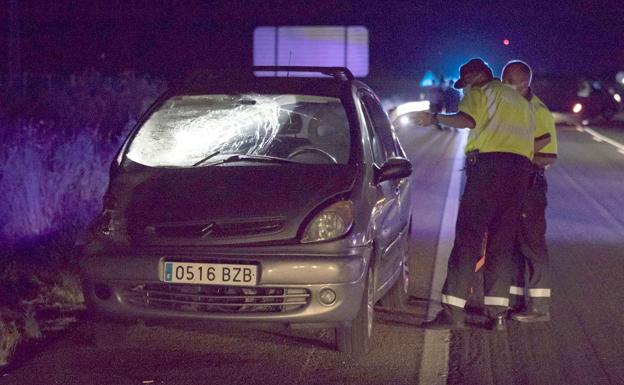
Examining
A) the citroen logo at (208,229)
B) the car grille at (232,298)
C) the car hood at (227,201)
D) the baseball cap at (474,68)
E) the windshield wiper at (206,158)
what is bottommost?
the car grille at (232,298)

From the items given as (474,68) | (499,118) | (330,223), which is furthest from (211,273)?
(474,68)

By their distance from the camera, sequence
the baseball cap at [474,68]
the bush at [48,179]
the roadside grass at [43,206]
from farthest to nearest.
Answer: the bush at [48,179], the roadside grass at [43,206], the baseball cap at [474,68]

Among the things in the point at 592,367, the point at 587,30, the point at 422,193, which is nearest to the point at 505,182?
the point at 592,367

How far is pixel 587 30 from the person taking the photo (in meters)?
59.7

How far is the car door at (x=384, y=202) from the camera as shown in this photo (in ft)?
20.8

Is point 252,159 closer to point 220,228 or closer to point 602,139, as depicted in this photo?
point 220,228

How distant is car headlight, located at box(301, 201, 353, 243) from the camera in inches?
228

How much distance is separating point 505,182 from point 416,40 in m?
68.6

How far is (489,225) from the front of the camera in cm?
691

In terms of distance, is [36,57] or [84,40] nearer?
[36,57]

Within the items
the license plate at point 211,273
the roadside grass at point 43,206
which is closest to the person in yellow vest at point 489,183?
the license plate at point 211,273

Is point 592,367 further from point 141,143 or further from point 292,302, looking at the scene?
point 141,143

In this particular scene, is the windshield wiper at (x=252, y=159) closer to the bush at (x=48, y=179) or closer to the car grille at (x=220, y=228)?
the car grille at (x=220, y=228)

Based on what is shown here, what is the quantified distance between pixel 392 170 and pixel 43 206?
499 cm
